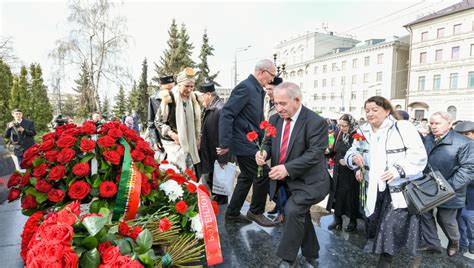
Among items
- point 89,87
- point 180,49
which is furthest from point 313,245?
point 180,49

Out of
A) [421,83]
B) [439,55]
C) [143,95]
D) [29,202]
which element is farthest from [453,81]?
[29,202]

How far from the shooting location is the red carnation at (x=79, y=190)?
2188 mm

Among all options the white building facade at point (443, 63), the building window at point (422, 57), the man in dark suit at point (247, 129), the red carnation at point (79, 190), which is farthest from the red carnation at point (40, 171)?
the building window at point (422, 57)

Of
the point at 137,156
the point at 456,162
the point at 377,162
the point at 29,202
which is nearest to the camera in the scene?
the point at 29,202

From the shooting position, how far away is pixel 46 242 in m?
1.55

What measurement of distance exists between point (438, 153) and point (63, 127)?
4.17m

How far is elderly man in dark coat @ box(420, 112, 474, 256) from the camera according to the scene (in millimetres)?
3660

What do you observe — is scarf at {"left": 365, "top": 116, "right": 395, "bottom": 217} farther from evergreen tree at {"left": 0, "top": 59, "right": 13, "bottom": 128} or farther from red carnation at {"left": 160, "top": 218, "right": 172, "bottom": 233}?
evergreen tree at {"left": 0, "top": 59, "right": 13, "bottom": 128}

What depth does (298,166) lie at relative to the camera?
2.78 metres

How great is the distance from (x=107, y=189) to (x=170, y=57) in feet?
104

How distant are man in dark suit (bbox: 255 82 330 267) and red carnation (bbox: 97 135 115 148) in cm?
133

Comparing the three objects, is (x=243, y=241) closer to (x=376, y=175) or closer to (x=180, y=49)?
(x=376, y=175)

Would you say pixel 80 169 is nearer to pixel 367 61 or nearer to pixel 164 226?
pixel 164 226

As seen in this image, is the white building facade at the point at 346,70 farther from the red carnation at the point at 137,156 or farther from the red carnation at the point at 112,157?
the red carnation at the point at 112,157
